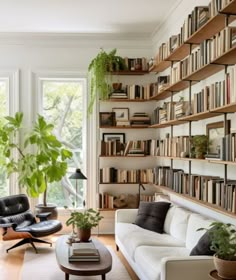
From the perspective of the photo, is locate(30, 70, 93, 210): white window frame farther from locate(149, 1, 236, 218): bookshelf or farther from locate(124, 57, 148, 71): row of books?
locate(149, 1, 236, 218): bookshelf

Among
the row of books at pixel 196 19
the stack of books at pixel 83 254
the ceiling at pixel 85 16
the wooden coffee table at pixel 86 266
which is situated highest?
the ceiling at pixel 85 16

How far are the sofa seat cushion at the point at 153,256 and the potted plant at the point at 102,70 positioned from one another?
327 centimetres

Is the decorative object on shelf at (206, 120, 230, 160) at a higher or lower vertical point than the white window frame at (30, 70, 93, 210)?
lower

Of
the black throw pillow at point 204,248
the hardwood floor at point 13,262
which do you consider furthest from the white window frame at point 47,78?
the black throw pillow at point 204,248

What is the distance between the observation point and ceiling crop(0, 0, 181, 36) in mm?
5773

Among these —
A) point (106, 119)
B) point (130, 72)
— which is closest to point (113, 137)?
point (106, 119)

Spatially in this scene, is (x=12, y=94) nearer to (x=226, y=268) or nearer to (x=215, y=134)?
(x=215, y=134)

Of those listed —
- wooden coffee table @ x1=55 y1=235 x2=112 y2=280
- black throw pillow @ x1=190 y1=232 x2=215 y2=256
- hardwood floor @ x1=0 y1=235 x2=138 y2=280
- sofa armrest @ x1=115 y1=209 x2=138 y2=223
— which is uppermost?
black throw pillow @ x1=190 y1=232 x2=215 y2=256

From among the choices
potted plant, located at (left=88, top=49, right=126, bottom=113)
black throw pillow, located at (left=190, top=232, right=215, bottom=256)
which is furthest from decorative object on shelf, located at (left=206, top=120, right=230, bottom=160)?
potted plant, located at (left=88, top=49, right=126, bottom=113)

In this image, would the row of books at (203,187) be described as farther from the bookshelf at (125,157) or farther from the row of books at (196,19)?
the row of books at (196,19)

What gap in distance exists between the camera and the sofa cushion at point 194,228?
4184 millimetres

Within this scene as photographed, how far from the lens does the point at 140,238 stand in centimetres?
470

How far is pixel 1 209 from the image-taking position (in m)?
6.10

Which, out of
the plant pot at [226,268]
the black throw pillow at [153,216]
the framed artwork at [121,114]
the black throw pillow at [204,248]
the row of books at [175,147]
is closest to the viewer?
the plant pot at [226,268]
